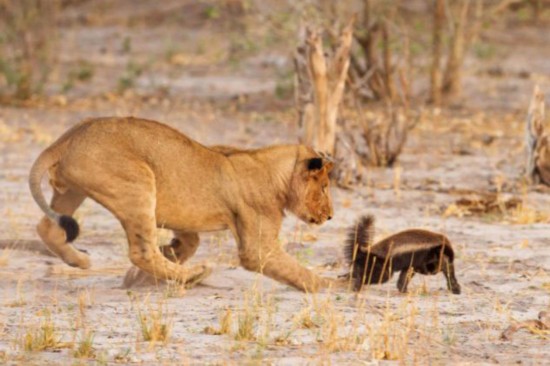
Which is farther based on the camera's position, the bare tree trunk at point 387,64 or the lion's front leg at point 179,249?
the bare tree trunk at point 387,64

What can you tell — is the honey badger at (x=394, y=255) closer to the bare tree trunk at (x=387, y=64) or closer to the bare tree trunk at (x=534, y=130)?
the bare tree trunk at (x=534, y=130)

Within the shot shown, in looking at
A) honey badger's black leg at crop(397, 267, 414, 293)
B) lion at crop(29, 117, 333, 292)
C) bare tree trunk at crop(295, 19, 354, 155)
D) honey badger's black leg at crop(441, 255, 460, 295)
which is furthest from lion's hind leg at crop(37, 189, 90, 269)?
bare tree trunk at crop(295, 19, 354, 155)

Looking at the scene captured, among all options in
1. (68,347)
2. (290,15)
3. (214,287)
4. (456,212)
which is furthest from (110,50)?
(68,347)

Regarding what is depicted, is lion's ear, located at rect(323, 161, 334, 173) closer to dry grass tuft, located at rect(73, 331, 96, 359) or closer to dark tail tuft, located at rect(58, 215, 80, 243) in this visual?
dark tail tuft, located at rect(58, 215, 80, 243)

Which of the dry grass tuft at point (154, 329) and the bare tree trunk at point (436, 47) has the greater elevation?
the bare tree trunk at point (436, 47)

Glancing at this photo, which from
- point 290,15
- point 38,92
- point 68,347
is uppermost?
point 290,15

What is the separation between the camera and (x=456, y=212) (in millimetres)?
9758

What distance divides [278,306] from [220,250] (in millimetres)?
2022

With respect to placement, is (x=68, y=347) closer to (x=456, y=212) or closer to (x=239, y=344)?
(x=239, y=344)

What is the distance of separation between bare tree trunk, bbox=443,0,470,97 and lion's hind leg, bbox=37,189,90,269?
9.41 meters

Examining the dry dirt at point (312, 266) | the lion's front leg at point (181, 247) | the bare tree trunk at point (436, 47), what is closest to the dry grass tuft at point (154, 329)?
the dry dirt at point (312, 266)

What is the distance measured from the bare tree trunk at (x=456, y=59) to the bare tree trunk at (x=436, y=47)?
196mm

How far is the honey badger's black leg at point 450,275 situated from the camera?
6871mm

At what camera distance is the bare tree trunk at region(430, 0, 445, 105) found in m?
16.2
